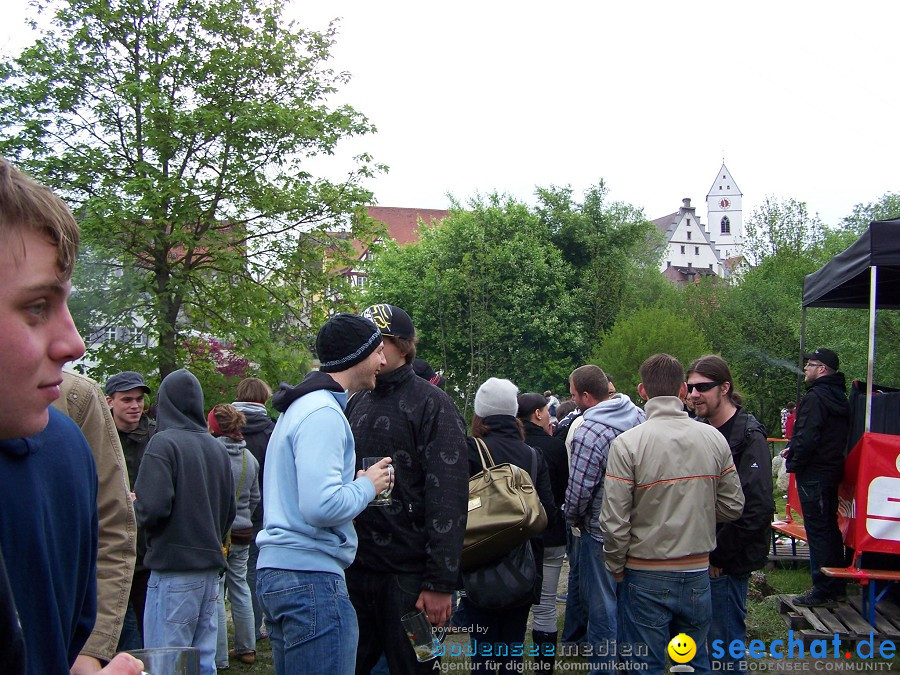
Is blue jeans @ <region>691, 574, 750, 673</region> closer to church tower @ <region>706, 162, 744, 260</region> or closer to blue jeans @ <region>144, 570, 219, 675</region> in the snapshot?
blue jeans @ <region>144, 570, 219, 675</region>

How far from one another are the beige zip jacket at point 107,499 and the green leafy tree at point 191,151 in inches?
415

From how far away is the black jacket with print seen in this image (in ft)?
11.2

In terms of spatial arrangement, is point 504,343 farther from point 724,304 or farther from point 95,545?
point 95,545

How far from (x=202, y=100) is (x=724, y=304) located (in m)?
37.5

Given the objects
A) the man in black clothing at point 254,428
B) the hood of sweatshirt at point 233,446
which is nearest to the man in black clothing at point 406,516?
the hood of sweatshirt at point 233,446

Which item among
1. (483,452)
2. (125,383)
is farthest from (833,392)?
(125,383)

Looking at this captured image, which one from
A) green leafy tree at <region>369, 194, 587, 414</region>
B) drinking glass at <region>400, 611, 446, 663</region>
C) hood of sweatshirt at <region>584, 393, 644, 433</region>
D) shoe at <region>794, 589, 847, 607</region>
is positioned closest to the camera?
drinking glass at <region>400, 611, 446, 663</region>

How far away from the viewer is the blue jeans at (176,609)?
4.46 metres

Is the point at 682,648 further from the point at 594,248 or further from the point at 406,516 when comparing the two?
the point at 594,248

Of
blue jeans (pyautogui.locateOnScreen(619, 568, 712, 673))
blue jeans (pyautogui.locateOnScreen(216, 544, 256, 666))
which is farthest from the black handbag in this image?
blue jeans (pyautogui.locateOnScreen(216, 544, 256, 666))

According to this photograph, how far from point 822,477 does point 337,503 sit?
18.3 ft

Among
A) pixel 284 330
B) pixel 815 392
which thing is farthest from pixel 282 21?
pixel 815 392

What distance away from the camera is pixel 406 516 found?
351cm

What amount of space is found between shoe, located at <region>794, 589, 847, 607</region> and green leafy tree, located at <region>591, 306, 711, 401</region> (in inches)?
1002
